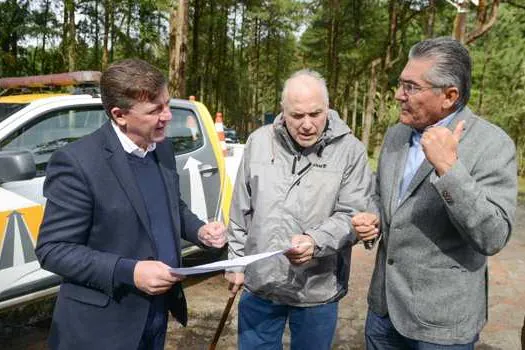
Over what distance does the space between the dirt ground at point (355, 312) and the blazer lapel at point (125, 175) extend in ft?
7.32

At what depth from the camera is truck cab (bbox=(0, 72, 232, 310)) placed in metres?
3.17

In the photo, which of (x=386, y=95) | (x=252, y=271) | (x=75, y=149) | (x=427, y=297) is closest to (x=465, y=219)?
(x=427, y=297)

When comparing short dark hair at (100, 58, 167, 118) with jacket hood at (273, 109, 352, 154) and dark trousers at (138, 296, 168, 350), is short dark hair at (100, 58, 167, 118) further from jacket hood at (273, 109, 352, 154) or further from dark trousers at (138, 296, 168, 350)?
dark trousers at (138, 296, 168, 350)

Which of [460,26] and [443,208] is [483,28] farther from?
[443,208]

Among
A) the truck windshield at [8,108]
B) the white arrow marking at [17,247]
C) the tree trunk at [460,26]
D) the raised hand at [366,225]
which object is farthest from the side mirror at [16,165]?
the tree trunk at [460,26]

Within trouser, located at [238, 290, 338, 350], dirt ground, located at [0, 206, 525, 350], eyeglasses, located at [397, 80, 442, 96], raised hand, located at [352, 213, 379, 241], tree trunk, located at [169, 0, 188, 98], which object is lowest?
dirt ground, located at [0, 206, 525, 350]

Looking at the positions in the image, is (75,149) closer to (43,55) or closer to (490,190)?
(490,190)

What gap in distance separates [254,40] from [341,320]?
30.3 metres

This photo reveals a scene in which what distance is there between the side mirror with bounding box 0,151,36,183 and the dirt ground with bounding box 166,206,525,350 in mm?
1739

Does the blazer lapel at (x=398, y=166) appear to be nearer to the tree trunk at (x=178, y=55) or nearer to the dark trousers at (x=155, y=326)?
the dark trousers at (x=155, y=326)

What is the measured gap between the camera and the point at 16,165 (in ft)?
9.20

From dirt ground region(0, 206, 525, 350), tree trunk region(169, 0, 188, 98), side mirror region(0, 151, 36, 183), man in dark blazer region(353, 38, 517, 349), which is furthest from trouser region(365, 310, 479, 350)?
tree trunk region(169, 0, 188, 98)

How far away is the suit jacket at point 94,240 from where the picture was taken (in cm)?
170

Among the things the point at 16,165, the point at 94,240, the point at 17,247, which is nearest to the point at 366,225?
the point at 94,240
